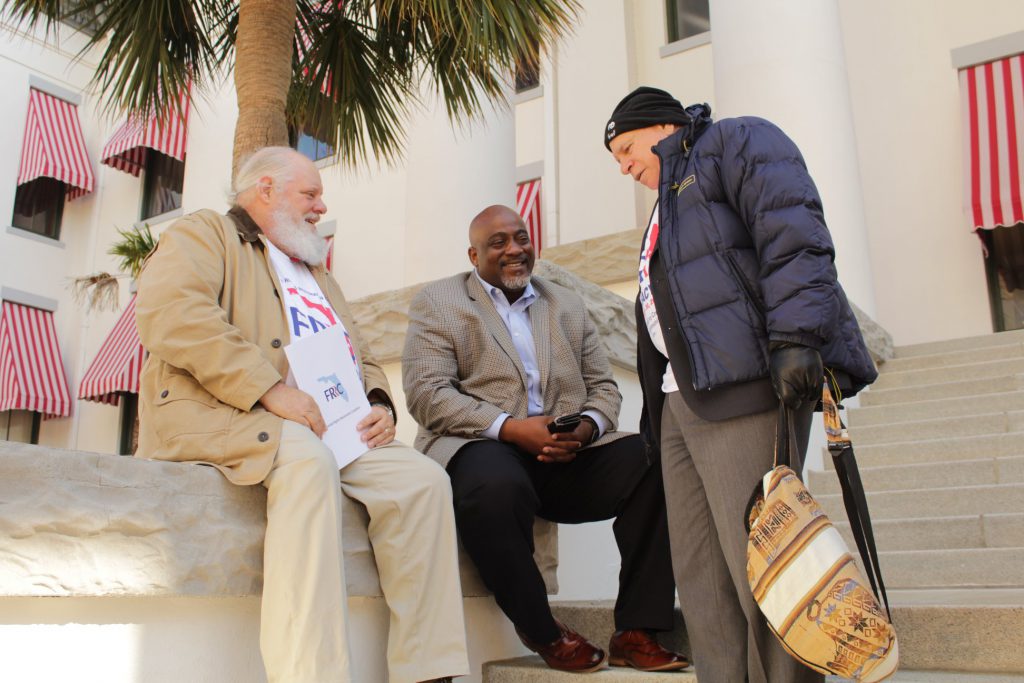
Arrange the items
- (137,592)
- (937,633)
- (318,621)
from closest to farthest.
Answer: (137,592)
(318,621)
(937,633)

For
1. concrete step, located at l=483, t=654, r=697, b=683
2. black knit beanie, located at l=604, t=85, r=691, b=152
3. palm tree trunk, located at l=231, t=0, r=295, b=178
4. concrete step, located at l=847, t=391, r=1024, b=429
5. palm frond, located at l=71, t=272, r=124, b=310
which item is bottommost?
concrete step, located at l=483, t=654, r=697, b=683

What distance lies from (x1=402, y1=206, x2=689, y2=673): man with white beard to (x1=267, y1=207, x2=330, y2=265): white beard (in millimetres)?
534

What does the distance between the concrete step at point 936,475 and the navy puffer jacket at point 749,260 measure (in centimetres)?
239

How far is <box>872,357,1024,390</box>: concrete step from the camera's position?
5.67 m

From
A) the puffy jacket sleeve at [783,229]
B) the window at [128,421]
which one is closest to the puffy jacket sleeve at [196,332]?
the puffy jacket sleeve at [783,229]

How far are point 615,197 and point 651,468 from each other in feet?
25.6

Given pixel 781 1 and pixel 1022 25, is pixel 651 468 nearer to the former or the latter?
pixel 781 1

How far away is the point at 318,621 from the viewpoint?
2.31 m

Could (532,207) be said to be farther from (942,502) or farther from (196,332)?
(196,332)

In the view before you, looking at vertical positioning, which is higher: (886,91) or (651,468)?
(886,91)

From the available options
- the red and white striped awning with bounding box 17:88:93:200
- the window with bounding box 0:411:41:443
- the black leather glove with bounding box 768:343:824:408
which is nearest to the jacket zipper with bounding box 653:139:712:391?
the black leather glove with bounding box 768:343:824:408

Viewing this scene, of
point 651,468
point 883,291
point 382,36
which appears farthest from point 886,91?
point 651,468

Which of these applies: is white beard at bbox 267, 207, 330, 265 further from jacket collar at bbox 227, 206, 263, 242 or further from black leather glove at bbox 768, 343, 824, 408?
black leather glove at bbox 768, 343, 824, 408

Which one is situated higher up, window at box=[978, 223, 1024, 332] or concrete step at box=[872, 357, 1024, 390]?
window at box=[978, 223, 1024, 332]
